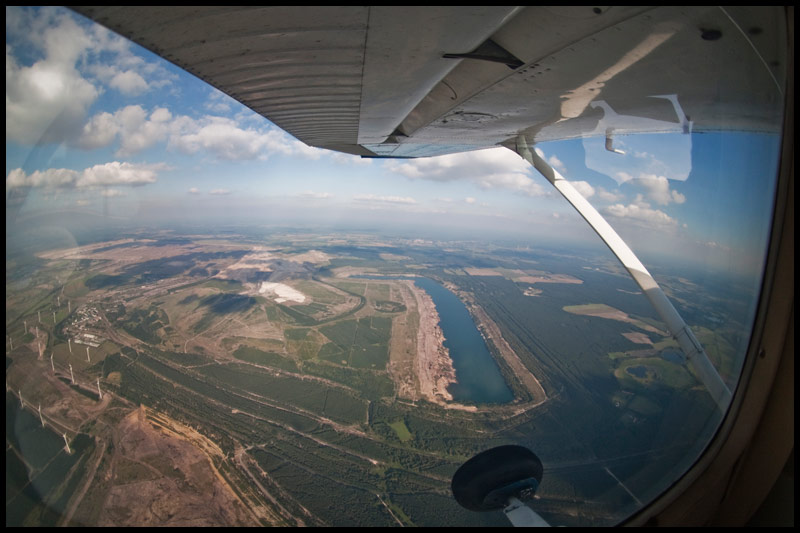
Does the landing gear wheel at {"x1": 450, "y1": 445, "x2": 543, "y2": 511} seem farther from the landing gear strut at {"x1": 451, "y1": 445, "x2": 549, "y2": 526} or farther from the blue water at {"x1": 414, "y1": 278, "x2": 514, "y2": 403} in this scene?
the blue water at {"x1": 414, "y1": 278, "x2": 514, "y2": 403}

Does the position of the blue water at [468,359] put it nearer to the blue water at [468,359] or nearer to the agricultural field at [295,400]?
the blue water at [468,359]

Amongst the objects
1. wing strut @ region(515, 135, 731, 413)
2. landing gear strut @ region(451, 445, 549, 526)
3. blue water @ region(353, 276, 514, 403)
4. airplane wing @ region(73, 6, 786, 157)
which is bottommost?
blue water @ region(353, 276, 514, 403)

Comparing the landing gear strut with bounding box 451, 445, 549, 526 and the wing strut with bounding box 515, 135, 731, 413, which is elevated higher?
the wing strut with bounding box 515, 135, 731, 413

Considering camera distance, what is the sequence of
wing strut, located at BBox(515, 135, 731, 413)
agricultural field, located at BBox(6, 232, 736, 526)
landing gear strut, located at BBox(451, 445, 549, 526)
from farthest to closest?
agricultural field, located at BBox(6, 232, 736, 526), landing gear strut, located at BBox(451, 445, 549, 526), wing strut, located at BBox(515, 135, 731, 413)

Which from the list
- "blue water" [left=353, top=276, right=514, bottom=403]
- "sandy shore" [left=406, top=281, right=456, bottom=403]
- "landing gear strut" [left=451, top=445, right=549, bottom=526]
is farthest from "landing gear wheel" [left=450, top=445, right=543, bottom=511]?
"blue water" [left=353, top=276, right=514, bottom=403]

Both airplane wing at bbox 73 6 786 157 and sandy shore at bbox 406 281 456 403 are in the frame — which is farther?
sandy shore at bbox 406 281 456 403

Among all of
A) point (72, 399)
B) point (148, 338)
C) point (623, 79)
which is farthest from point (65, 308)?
point (623, 79)

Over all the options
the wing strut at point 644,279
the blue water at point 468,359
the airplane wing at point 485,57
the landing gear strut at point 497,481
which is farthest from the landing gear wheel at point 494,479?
the blue water at point 468,359
